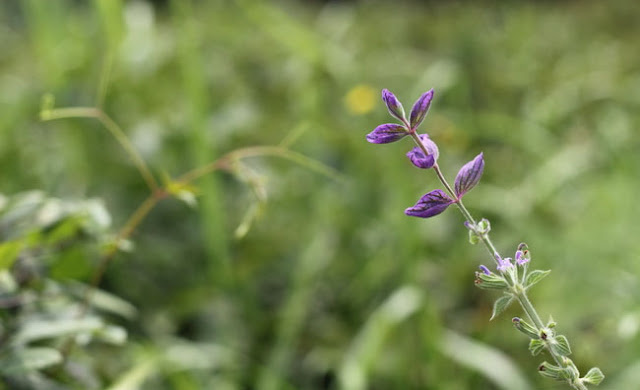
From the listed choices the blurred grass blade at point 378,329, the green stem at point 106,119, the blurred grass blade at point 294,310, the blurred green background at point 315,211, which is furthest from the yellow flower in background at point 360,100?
the green stem at point 106,119

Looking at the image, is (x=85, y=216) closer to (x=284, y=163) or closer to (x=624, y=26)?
(x=284, y=163)

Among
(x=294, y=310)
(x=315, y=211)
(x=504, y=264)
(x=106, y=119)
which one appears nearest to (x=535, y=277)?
(x=504, y=264)

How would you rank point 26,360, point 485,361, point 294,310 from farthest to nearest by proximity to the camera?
point 294,310, point 485,361, point 26,360

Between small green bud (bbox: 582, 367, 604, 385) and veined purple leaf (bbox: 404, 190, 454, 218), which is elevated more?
→ veined purple leaf (bbox: 404, 190, 454, 218)

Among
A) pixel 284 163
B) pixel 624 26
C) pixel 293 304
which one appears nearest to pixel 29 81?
pixel 284 163

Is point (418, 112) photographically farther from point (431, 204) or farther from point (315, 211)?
point (315, 211)

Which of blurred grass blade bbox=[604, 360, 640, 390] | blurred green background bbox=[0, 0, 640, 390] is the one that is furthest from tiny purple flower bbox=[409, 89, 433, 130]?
blurred grass blade bbox=[604, 360, 640, 390]

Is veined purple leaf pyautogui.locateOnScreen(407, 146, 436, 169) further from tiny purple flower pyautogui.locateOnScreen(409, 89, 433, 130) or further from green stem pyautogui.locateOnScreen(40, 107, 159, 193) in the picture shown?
green stem pyautogui.locateOnScreen(40, 107, 159, 193)

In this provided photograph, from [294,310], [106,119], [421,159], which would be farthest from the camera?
[294,310]
